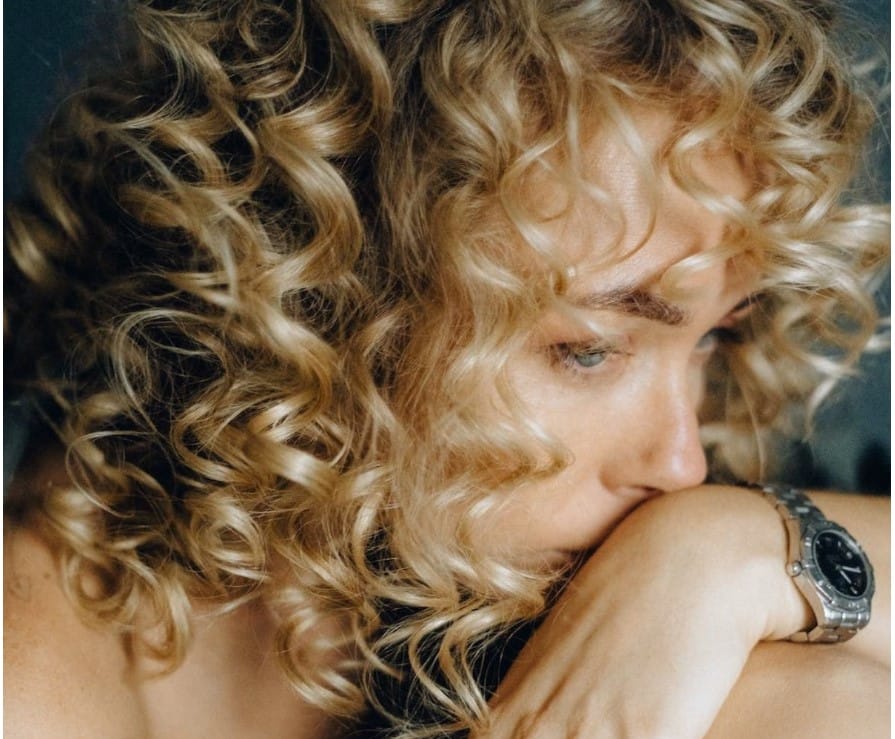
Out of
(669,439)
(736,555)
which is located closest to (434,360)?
(669,439)

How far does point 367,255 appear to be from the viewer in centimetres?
103

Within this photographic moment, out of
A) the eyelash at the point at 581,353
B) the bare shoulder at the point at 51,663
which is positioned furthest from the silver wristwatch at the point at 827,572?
the bare shoulder at the point at 51,663

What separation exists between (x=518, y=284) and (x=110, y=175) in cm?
55

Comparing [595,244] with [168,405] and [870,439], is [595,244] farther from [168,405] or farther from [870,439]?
[870,439]

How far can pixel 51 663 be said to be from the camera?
103 cm

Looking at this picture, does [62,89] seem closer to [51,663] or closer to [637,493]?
[51,663]

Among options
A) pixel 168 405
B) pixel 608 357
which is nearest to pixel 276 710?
pixel 168 405

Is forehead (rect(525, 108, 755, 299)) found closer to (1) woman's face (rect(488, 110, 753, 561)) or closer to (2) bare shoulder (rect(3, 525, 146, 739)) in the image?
(1) woman's face (rect(488, 110, 753, 561))

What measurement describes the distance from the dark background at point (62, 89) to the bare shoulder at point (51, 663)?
10.5 inches

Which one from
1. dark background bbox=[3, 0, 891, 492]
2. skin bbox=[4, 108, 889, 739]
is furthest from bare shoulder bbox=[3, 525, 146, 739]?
dark background bbox=[3, 0, 891, 492]

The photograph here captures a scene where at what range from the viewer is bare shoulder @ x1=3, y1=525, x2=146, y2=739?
3.25 feet

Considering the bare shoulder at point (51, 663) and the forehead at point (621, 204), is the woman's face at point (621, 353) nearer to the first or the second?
the forehead at point (621, 204)

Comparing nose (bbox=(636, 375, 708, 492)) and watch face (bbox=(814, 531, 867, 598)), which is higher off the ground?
nose (bbox=(636, 375, 708, 492))

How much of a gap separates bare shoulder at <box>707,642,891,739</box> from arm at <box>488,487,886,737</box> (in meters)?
0.03
